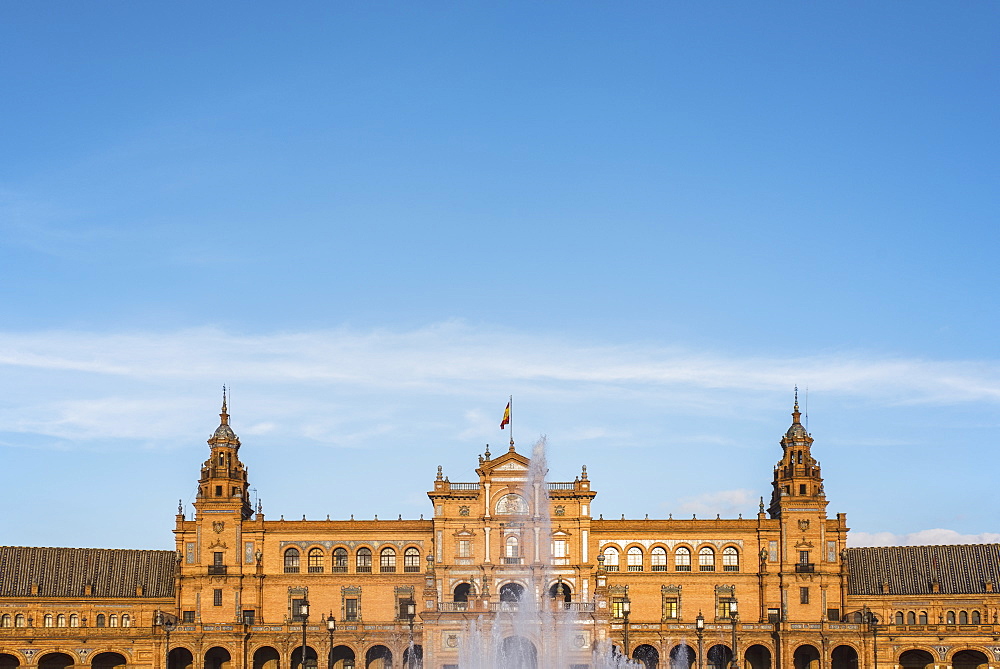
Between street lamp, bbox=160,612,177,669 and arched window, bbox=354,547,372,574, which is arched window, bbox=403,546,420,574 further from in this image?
street lamp, bbox=160,612,177,669

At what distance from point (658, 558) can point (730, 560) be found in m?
6.13

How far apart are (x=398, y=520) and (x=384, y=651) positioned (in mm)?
11289

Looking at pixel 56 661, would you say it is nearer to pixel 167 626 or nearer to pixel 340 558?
pixel 167 626

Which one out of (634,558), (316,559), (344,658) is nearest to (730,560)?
(634,558)

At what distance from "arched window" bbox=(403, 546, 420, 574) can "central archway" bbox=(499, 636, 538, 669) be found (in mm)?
13833

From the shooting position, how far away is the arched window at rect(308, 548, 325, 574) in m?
120

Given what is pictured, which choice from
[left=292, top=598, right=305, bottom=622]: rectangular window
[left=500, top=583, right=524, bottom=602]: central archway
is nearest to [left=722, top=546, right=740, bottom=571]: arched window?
[left=500, top=583, right=524, bottom=602]: central archway

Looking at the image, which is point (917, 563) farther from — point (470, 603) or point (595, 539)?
point (470, 603)

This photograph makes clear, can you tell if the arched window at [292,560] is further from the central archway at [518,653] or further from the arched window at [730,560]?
the arched window at [730,560]

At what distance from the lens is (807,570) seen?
386 ft

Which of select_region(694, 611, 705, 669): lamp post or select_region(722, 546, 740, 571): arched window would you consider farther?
select_region(722, 546, 740, 571): arched window

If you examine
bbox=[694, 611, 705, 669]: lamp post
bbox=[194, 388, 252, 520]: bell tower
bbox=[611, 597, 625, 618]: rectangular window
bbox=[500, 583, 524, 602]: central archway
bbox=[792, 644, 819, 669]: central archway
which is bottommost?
bbox=[792, 644, 819, 669]: central archway

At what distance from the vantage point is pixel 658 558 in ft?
395

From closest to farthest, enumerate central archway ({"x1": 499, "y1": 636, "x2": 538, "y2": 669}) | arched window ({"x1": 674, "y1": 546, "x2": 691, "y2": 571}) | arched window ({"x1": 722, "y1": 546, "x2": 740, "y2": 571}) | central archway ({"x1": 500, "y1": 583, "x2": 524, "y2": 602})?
central archway ({"x1": 499, "y1": 636, "x2": 538, "y2": 669}), central archway ({"x1": 500, "y1": 583, "x2": 524, "y2": 602}), arched window ({"x1": 722, "y1": 546, "x2": 740, "y2": 571}), arched window ({"x1": 674, "y1": 546, "x2": 691, "y2": 571})
